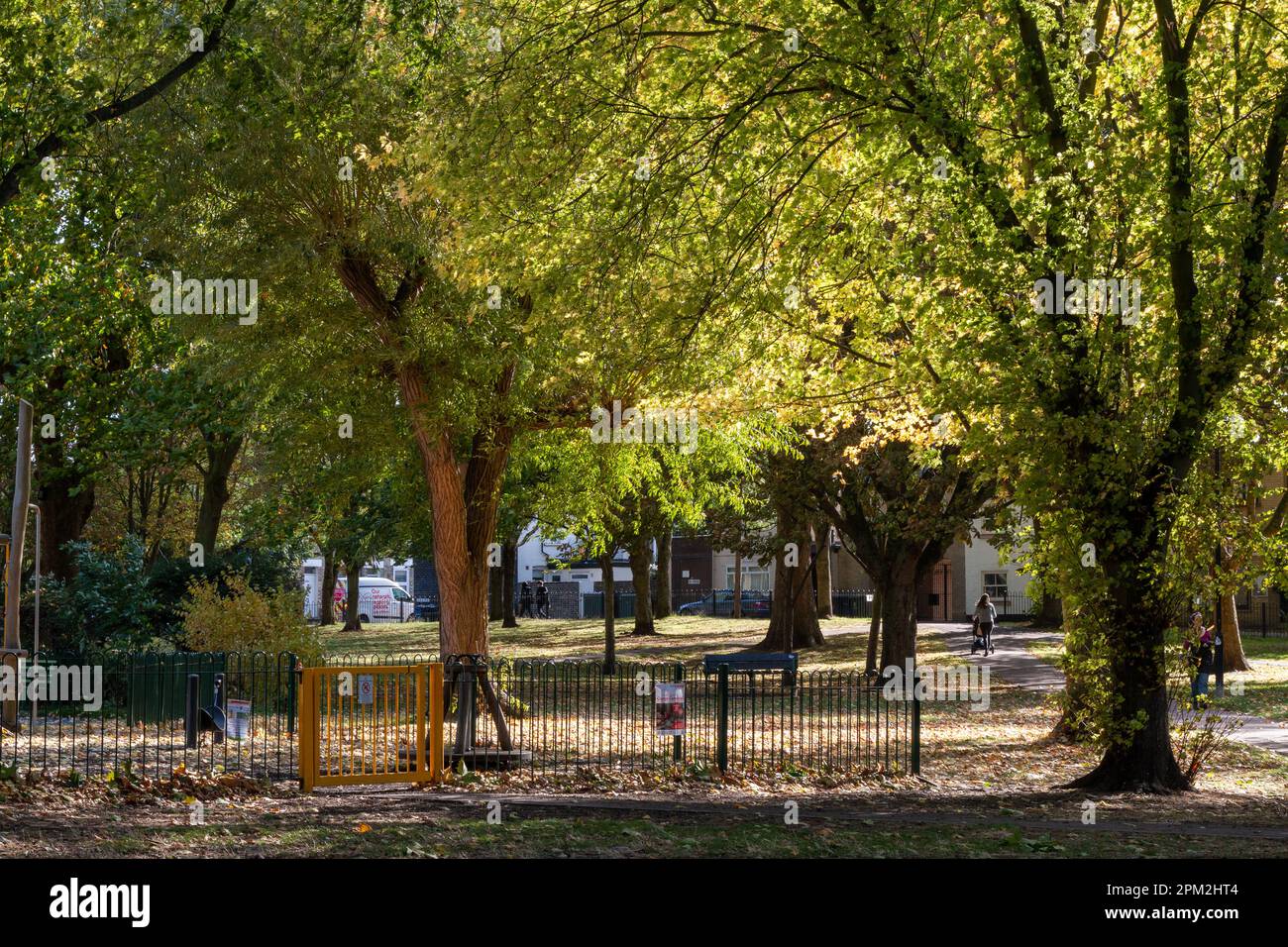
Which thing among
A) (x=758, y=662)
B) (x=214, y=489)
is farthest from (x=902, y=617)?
(x=214, y=489)

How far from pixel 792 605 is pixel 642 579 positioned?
7.97m

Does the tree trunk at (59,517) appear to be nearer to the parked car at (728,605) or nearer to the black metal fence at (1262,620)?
the black metal fence at (1262,620)

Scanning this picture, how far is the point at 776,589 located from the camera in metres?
37.8

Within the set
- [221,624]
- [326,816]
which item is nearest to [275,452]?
[221,624]

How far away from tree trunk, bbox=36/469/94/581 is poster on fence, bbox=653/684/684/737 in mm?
15716

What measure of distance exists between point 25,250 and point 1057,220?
18482 millimetres

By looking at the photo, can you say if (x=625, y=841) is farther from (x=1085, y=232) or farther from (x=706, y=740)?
(x=1085, y=232)

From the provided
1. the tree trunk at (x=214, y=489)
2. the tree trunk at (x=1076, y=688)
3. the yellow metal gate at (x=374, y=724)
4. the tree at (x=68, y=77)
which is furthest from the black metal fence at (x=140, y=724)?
the tree trunk at (x=214, y=489)

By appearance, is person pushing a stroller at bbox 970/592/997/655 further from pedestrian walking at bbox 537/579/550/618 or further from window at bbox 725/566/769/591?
window at bbox 725/566/769/591

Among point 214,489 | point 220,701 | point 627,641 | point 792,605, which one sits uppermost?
point 214,489

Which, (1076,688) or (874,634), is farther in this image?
(874,634)

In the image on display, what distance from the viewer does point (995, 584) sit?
57844 mm

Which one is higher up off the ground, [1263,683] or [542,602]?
[542,602]

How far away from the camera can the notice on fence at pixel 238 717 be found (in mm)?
15383
